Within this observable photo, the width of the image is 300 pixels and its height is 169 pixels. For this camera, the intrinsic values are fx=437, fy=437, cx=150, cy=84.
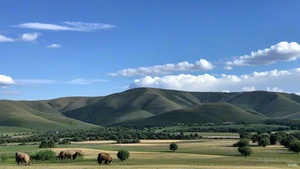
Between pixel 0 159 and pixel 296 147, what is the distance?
68142mm

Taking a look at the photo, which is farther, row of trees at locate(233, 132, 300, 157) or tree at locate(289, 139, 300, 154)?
tree at locate(289, 139, 300, 154)

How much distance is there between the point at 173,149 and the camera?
117750 millimetres

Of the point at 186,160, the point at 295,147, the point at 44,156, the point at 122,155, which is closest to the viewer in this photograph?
the point at 186,160

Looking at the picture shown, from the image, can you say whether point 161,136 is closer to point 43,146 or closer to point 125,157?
point 43,146

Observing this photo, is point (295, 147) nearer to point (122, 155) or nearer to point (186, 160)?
point (186, 160)

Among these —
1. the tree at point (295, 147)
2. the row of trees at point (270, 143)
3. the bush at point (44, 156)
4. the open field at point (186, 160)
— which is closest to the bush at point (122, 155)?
the open field at point (186, 160)

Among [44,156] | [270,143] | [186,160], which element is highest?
[44,156]

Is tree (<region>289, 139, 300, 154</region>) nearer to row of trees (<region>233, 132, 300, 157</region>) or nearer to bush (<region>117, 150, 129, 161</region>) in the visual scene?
row of trees (<region>233, 132, 300, 157</region>)

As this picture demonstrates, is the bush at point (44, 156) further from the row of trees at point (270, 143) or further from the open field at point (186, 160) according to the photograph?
the row of trees at point (270, 143)

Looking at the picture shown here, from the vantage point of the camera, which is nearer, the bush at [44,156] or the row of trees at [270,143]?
the bush at [44,156]

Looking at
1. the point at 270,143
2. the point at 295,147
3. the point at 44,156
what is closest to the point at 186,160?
the point at 44,156

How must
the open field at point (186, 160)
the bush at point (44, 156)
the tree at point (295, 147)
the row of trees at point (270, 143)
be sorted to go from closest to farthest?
the open field at point (186, 160)
the bush at point (44, 156)
the row of trees at point (270, 143)
the tree at point (295, 147)

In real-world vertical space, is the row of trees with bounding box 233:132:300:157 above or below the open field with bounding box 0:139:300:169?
above

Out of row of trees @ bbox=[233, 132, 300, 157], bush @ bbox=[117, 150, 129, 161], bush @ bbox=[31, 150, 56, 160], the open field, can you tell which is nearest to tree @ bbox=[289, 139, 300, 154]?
row of trees @ bbox=[233, 132, 300, 157]
